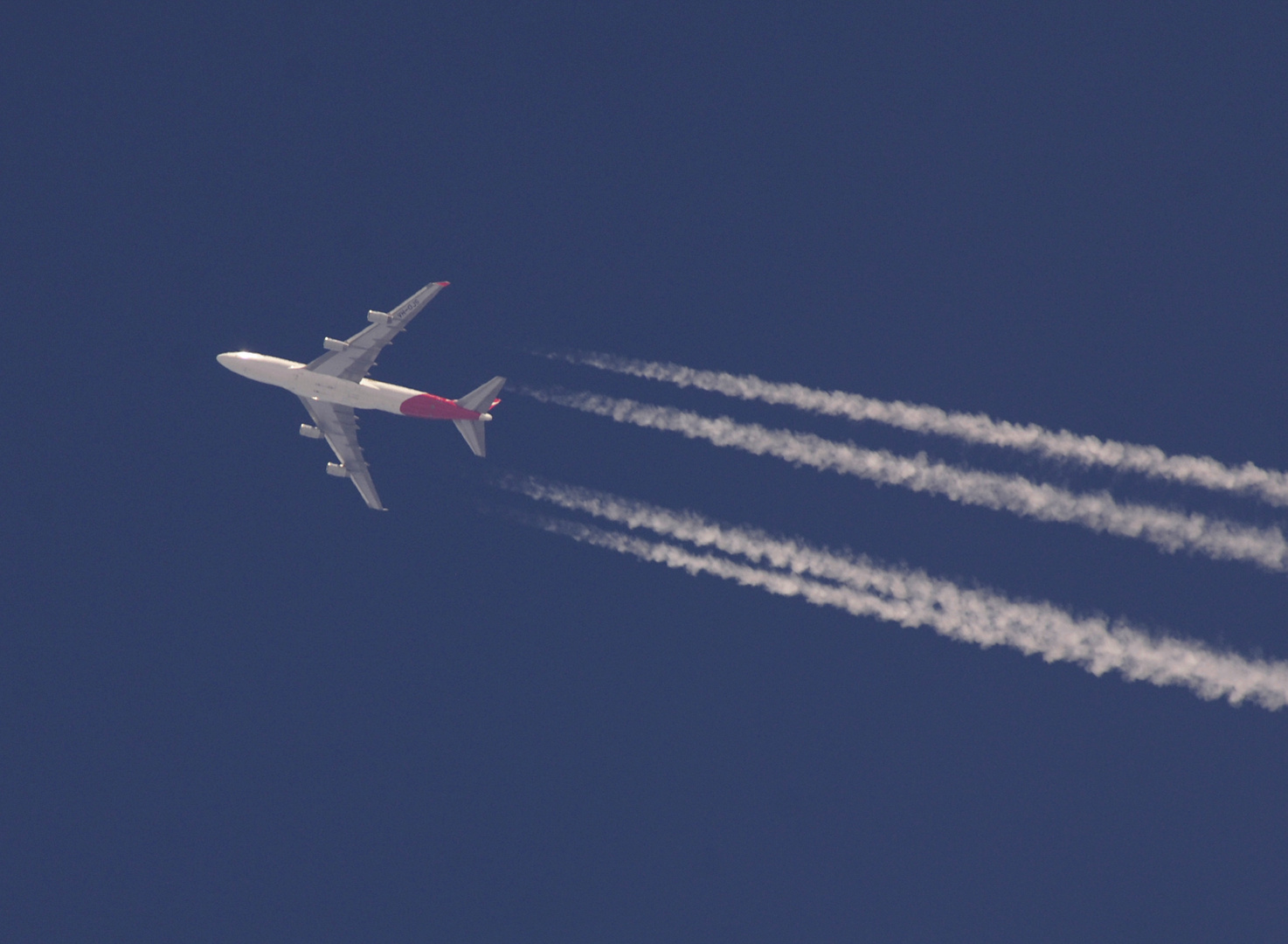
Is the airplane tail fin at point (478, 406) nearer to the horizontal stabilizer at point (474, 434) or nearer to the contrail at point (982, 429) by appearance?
the horizontal stabilizer at point (474, 434)

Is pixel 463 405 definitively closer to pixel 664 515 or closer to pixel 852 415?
pixel 664 515

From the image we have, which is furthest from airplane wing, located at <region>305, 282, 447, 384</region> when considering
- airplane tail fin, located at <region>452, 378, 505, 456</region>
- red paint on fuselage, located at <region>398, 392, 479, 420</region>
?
airplane tail fin, located at <region>452, 378, 505, 456</region>

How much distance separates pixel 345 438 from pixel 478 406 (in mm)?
11099

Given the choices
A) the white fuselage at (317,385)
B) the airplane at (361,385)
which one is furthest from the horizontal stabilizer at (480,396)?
the white fuselage at (317,385)

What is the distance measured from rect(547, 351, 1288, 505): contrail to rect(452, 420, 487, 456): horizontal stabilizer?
362 inches

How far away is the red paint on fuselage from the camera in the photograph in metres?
70.7

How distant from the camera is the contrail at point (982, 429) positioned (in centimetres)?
6750

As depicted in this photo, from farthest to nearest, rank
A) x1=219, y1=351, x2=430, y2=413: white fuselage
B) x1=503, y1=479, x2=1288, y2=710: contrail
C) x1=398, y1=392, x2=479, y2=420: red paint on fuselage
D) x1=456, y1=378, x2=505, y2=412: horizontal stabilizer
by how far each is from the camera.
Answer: x1=456, y1=378, x2=505, y2=412: horizontal stabilizer < x1=219, y1=351, x2=430, y2=413: white fuselage < x1=398, y1=392, x2=479, y2=420: red paint on fuselage < x1=503, y1=479, x2=1288, y2=710: contrail

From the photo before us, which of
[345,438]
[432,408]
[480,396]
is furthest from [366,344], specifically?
[480,396]

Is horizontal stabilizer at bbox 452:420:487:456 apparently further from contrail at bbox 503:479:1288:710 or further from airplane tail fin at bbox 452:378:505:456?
contrail at bbox 503:479:1288:710

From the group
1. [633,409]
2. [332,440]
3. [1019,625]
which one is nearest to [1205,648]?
[1019,625]

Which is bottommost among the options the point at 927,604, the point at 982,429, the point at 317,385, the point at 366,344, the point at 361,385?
the point at 317,385

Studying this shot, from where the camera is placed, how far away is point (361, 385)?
71312 millimetres

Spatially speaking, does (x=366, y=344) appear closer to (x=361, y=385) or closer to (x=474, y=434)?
(x=361, y=385)
